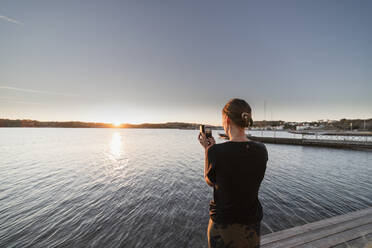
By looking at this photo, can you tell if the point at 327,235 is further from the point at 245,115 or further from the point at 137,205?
the point at 137,205

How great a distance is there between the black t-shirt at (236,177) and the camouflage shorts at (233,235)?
0.07m

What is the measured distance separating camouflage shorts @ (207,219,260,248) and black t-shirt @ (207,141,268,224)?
0.07 metres

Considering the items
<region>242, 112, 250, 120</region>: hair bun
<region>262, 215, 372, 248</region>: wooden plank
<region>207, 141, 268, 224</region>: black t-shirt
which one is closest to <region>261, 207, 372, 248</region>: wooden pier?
<region>262, 215, 372, 248</region>: wooden plank

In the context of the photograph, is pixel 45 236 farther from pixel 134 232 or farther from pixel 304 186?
pixel 304 186

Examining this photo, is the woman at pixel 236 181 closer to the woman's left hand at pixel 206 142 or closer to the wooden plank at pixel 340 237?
the woman's left hand at pixel 206 142

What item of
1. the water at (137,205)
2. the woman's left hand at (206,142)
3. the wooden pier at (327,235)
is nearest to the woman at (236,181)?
the woman's left hand at (206,142)

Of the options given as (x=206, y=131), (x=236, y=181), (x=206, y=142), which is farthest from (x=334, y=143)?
(x=236, y=181)

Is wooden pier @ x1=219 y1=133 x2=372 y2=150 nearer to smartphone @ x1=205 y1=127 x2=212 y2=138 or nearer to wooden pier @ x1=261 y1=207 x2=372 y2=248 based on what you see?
wooden pier @ x1=261 y1=207 x2=372 y2=248

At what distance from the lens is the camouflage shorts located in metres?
1.60

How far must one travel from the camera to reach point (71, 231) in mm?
6648

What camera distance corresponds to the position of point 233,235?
1598 mm

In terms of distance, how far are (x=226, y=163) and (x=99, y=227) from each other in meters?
8.10

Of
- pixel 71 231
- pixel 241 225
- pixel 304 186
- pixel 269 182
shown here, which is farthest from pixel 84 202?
pixel 304 186

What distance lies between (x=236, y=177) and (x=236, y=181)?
47 mm
